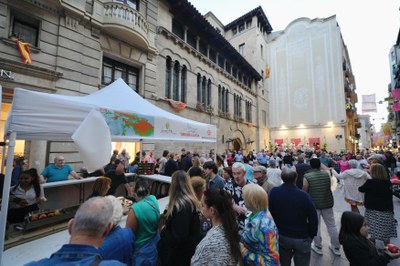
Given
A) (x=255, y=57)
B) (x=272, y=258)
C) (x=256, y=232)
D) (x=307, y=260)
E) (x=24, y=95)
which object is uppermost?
(x=255, y=57)

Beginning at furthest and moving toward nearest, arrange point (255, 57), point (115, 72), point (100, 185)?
point (255, 57)
point (115, 72)
point (100, 185)

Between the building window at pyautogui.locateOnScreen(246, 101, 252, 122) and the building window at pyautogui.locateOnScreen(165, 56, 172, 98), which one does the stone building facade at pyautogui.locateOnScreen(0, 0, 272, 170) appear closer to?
the building window at pyautogui.locateOnScreen(165, 56, 172, 98)

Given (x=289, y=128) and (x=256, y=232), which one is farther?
(x=289, y=128)

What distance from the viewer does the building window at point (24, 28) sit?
6.84m

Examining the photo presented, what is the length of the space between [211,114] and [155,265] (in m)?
14.9

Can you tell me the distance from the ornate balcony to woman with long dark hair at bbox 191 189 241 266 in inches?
399

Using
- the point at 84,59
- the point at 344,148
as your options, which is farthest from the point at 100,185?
the point at 344,148

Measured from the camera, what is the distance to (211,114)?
1658 centimetres

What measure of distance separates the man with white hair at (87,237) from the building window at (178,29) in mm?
15130

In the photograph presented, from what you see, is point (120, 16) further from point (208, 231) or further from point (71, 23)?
point (208, 231)

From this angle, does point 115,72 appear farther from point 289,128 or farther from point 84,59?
point 289,128

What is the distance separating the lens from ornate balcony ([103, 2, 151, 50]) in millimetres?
8898

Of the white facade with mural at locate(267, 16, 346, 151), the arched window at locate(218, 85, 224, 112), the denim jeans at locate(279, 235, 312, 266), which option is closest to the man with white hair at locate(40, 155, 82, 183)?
the denim jeans at locate(279, 235, 312, 266)

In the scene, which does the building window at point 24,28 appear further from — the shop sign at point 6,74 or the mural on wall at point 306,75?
the mural on wall at point 306,75
